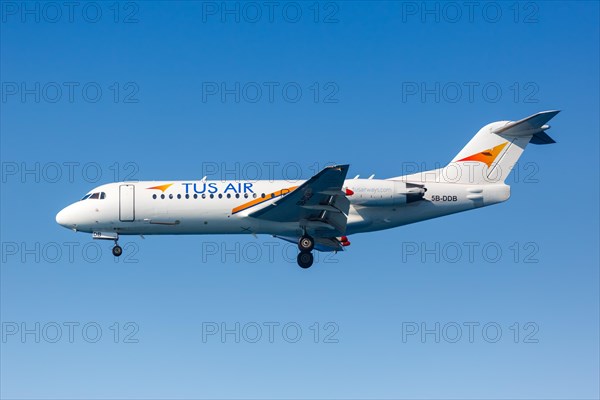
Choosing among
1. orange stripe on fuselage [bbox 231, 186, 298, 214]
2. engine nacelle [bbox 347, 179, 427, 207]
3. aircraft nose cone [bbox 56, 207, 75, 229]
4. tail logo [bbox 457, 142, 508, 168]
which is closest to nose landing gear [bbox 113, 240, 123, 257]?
aircraft nose cone [bbox 56, 207, 75, 229]

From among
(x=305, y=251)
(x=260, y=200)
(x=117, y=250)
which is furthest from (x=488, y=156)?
(x=117, y=250)

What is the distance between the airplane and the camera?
1374 inches

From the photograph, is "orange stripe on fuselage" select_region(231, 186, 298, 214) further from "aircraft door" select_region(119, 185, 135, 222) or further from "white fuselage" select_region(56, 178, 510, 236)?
"aircraft door" select_region(119, 185, 135, 222)

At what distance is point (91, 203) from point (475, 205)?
1553 centimetres

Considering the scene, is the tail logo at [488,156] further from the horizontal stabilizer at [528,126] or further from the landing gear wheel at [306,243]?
the landing gear wheel at [306,243]

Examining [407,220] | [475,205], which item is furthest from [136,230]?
[475,205]

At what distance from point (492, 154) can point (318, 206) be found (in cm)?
791

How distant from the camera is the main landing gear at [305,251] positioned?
3566 cm

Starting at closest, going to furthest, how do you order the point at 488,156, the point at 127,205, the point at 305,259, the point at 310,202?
the point at 310,202
the point at 305,259
the point at 127,205
the point at 488,156

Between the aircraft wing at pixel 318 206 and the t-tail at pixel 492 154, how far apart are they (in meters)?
4.40

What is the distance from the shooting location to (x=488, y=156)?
3709cm

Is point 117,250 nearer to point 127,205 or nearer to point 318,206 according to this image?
point 127,205

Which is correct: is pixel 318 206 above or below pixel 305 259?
above

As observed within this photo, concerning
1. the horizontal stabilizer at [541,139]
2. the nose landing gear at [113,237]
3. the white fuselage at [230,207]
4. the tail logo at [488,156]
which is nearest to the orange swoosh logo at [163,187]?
the white fuselage at [230,207]
